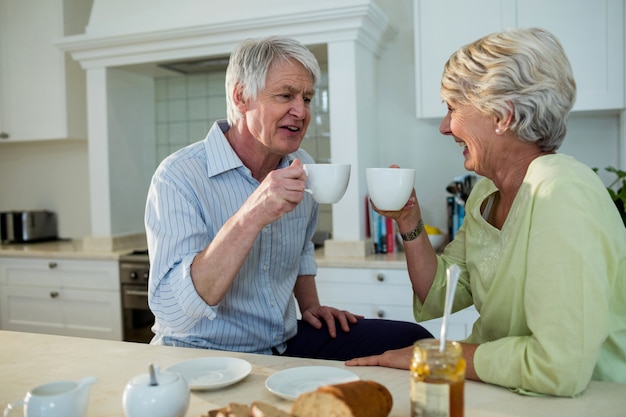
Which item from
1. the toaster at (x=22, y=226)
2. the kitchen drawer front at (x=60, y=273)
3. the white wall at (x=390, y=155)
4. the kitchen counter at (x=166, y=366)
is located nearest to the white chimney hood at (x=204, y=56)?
the white wall at (x=390, y=155)

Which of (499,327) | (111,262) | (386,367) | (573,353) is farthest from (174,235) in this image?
(111,262)

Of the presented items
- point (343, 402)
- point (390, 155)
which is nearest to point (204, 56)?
point (390, 155)

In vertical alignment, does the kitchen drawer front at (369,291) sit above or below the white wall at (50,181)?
below

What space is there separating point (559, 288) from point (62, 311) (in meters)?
3.20

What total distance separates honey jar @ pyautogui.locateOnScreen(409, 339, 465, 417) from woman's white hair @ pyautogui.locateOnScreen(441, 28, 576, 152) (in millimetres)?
644

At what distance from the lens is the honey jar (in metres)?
0.86

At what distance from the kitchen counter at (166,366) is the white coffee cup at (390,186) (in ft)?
1.19

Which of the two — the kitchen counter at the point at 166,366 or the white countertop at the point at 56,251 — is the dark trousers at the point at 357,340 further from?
the white countertop at the point at 56,251

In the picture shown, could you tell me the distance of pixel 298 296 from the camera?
2078 mm

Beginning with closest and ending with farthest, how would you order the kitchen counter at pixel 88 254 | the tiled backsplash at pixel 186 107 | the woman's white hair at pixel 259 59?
the woman's white hair at pixel 259 59 < the kitchen counter at pixel 88 254 < the tiled backsplash at pixel 186 107

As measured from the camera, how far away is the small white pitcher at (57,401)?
912 millimetres

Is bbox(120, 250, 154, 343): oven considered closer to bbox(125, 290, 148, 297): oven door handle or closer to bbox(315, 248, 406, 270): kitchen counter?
bbox(125, 290, 148, 297): oven door handle

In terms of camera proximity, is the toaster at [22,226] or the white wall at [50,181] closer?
the toaster at [22,226]

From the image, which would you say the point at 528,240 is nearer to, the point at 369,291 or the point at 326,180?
the point at 326,180
